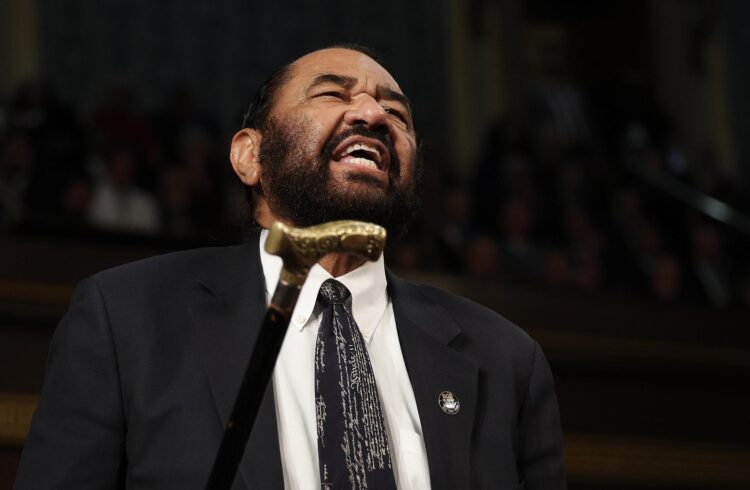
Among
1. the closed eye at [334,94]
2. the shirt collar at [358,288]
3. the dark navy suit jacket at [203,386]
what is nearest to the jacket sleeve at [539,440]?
the dark navy suit jacket at [203,386]

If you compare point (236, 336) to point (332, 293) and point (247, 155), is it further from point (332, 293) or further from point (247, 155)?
point (247, 155)

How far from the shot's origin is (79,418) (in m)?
1.24

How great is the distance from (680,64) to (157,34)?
11.2ft

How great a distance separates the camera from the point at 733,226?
5590 mm

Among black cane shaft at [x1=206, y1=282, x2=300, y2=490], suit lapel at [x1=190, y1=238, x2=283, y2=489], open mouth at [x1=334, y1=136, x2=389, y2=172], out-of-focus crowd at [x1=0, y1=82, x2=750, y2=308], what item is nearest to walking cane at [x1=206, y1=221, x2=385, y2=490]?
black cane shaft at [x1=206, y1=282, x2=300, y2=490]

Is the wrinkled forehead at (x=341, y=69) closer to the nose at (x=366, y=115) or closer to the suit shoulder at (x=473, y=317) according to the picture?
the nose at (x=366, y=115)

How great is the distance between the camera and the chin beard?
55.5 inches

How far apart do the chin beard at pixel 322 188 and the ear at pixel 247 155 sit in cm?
5

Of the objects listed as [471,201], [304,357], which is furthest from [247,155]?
[471,201]

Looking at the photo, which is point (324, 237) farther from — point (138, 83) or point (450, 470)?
point (138, 83)

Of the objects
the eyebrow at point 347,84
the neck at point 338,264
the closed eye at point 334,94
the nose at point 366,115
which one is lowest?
the neck at point 338,264

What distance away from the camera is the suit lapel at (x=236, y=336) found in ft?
3.94

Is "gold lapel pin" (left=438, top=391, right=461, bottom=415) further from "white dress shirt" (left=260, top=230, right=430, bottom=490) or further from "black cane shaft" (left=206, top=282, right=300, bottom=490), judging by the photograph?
"black cane shaft" (left=206, top=282, right=300, bottom=490)

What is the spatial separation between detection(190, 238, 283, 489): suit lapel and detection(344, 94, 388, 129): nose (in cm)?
21
